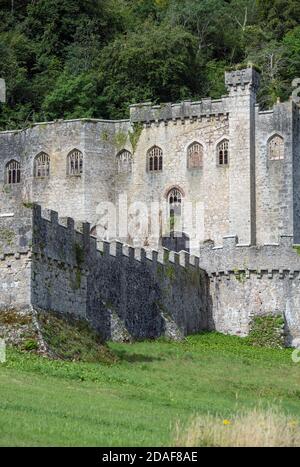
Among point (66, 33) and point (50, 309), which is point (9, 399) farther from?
point (66, 33)

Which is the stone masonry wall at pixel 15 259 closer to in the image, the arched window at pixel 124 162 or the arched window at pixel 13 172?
the arched window at pixel 124 162

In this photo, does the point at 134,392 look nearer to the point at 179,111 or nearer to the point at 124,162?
Answer: the point at 179,111

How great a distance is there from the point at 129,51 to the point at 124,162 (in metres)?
11.6

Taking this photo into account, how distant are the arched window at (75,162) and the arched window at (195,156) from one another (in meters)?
6.39

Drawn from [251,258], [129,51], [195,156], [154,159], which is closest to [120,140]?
[154,159]

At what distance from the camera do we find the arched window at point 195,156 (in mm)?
75544

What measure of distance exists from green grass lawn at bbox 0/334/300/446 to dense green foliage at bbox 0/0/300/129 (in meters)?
33.2

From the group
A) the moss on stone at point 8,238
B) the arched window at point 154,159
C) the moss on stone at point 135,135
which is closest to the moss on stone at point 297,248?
the arched window at point 154,159

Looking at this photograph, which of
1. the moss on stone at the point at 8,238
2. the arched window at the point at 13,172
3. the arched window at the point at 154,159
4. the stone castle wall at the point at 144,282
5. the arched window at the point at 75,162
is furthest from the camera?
the arched window at the point at 13,172

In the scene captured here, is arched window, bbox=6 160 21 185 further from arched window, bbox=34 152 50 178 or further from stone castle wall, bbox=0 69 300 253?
arched window, bbox=34 152 50 178

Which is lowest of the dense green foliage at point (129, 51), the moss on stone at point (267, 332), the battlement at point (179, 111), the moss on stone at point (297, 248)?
the moss on stone at point (267, 332)

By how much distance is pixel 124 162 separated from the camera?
77.7 meters

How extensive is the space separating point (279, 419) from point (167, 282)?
32.2m

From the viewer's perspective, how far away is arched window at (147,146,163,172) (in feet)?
252
